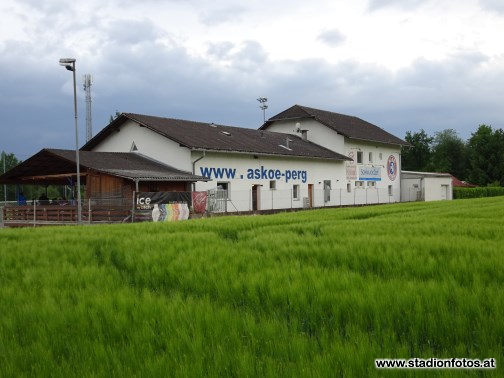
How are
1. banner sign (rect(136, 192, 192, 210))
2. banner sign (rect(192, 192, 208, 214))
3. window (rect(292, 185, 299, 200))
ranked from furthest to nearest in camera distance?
window (rect(292, 185, 299, 200)), banner sign (rect(192, 192, 208, 214)), banner sign (rect(136, 192, 192, 210))

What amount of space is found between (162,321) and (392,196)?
47453 mm

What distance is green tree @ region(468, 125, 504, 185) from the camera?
71.3 m

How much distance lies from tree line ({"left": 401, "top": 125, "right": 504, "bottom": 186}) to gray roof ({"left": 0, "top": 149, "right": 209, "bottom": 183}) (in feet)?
154

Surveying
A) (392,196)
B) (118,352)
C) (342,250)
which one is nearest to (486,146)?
(392,196)

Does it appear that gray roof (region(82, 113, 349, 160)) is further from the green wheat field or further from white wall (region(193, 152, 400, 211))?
the green wheat field

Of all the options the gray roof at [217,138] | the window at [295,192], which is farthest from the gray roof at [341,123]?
the window at [295,192]

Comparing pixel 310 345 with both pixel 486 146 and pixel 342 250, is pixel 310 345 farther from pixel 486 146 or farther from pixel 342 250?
pixel 486 146

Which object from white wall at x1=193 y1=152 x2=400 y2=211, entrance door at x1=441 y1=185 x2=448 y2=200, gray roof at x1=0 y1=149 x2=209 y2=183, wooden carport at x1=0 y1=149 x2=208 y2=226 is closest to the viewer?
wooden carport at x1=0 y1=149 x2=208 y2=226

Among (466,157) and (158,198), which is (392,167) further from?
(466,157)

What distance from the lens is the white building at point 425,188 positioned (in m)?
49.1

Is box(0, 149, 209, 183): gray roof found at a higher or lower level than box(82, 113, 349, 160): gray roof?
lower

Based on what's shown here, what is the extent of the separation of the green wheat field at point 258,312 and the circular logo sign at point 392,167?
43124 mm

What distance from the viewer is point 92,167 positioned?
26.6 metres

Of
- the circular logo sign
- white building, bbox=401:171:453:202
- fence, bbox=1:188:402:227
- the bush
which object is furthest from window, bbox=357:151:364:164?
the bush
